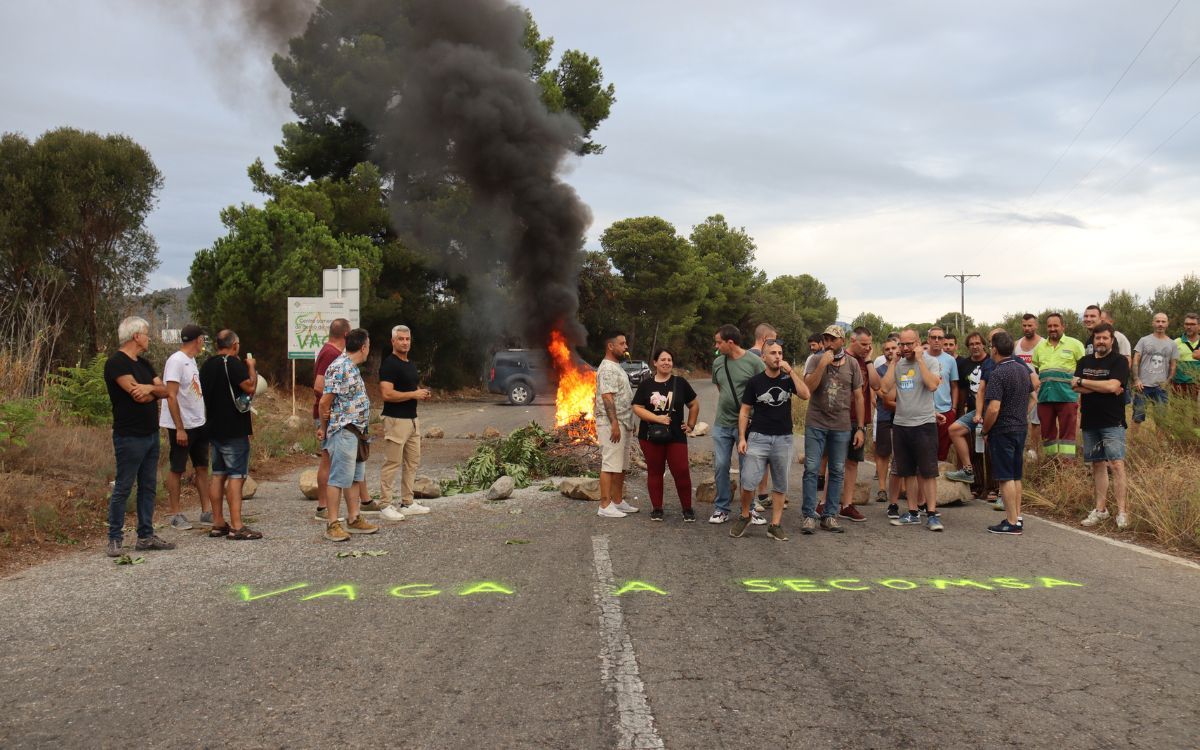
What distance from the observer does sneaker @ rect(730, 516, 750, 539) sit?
6852 mm

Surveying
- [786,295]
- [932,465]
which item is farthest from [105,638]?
[786,295]

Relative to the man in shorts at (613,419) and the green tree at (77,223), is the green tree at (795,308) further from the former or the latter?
the man in shorts at (613,419)

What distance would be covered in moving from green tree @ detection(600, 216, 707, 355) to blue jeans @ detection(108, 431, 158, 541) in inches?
1525

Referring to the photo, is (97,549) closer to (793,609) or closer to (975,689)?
(793,609)

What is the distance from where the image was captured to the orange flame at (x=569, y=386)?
12477 millimetres

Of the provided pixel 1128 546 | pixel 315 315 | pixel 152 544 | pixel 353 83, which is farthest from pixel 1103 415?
pixel 353 83

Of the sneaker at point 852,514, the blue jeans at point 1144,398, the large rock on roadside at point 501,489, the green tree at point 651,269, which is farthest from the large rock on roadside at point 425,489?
the green tree at point 651,269

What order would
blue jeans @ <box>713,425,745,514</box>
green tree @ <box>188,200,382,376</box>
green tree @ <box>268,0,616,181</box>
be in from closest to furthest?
blue jeans @ <box>713,425,745,514</box>
green tree @ <box>268,0,616,181</box>
green tree @ <box>188,200,382,376</box>

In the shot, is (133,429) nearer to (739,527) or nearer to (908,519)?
(739,527)

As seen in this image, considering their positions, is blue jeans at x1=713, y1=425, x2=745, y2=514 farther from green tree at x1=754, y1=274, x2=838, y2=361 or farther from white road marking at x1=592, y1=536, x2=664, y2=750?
green tree at x1=754, y1=274, x2=838, y2=361

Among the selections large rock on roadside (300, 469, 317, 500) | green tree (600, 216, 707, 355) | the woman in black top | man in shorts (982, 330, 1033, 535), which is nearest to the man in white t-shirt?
large rock on roadside (300, 469, 317, 500)

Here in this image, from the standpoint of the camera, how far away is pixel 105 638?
4.30 meters

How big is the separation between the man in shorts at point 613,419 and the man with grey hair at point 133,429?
380 cm

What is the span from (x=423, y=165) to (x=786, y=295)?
7475 cm
